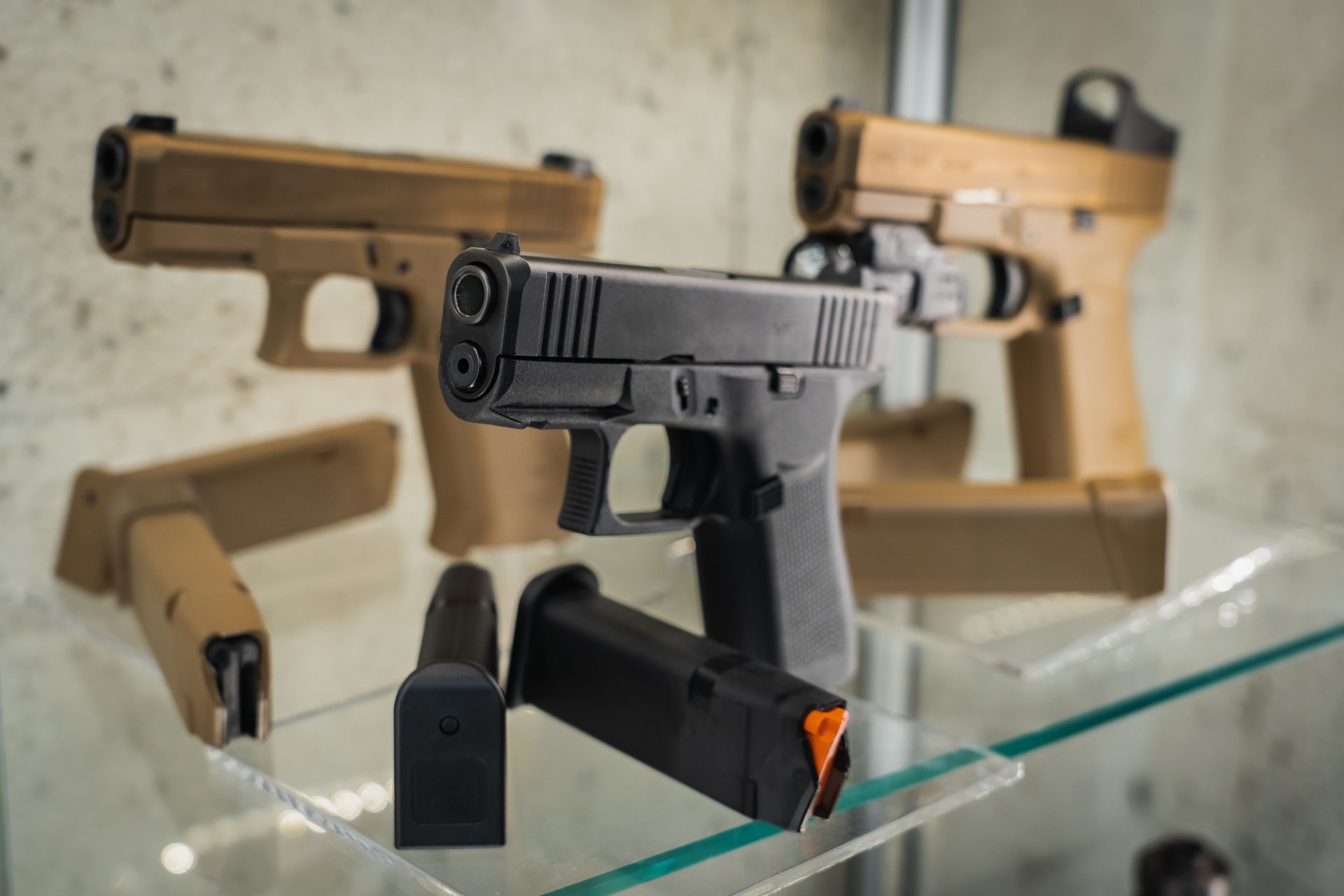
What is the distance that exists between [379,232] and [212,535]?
0.31 metres

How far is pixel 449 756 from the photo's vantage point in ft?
2.29

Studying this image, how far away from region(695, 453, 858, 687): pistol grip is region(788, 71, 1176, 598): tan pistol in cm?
19

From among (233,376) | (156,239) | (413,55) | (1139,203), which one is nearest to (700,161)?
(413,55)

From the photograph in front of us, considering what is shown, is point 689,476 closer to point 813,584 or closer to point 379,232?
point 813,584

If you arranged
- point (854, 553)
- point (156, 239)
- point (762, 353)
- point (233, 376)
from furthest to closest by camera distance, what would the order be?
point (233, 376)
point (854, 553)
point (156, 239)
point (762, 353)

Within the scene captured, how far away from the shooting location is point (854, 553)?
114 centimetres

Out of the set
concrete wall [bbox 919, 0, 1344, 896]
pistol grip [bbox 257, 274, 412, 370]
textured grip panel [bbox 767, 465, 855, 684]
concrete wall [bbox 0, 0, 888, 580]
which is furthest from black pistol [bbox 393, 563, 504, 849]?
concrete wall [bbox 919, 0, 1344, 896]

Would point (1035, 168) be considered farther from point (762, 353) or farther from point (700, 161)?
point (762, 353)

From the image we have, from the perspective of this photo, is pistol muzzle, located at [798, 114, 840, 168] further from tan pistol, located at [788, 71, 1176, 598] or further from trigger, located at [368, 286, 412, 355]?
trigger, located at [368, 286, 412, 355]

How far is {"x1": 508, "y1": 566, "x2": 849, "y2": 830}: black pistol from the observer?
694 millimetres

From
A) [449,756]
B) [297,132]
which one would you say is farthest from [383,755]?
[297,132]

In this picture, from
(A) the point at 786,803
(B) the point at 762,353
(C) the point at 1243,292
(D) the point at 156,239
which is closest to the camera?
(A) the point at 786,803

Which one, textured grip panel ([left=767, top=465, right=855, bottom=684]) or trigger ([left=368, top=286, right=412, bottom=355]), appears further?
trigger ([left=368, top=286, right=412, bottom=355])

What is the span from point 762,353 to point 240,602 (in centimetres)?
44
